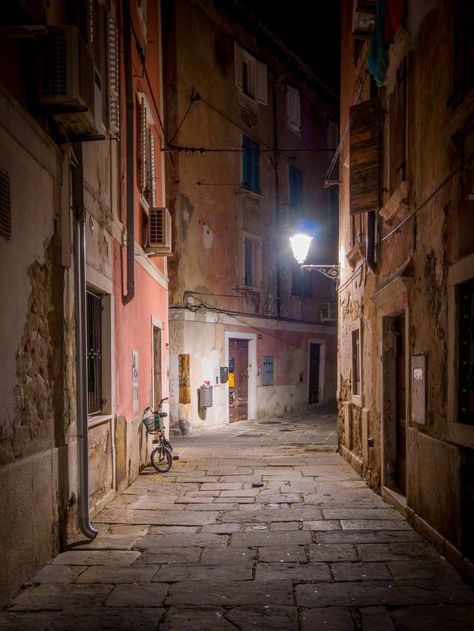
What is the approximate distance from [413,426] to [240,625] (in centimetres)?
326

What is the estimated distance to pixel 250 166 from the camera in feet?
62.7

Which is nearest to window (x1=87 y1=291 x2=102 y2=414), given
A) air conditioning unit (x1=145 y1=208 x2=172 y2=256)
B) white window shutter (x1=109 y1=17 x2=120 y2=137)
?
white window shutter (x1=109 y1=17 x2=120 y2=137)

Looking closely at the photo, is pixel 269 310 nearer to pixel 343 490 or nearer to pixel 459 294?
pixel 343 490

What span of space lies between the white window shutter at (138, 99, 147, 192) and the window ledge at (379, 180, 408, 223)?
4381 millimetres

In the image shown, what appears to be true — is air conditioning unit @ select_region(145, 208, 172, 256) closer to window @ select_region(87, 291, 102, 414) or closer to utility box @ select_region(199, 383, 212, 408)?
window @ select_region(87, 291, 102, 414)

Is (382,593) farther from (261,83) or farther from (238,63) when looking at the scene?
(261,83)

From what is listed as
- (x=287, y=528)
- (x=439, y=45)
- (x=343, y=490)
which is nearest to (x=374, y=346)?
(x=343, y=490)

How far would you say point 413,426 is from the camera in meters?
6.43

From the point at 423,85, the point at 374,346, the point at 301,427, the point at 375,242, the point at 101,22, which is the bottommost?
the point at 301,427

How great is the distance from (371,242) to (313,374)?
590 inches

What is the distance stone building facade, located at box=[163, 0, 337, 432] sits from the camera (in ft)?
52.4

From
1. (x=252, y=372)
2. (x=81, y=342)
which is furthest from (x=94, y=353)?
(x=252, y=372)

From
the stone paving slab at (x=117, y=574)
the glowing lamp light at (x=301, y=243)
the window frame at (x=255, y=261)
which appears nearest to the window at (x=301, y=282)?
the window frame at (x=255, y=261)

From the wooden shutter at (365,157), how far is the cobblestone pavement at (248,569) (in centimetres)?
406
